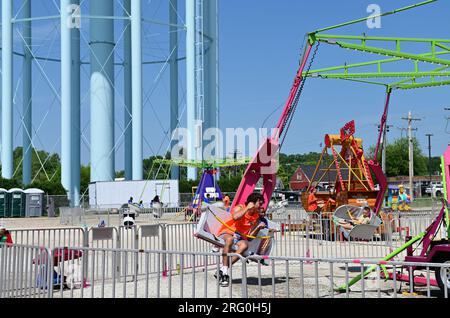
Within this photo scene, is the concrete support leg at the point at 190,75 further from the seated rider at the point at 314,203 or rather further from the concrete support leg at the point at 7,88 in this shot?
the seated rider at the point at 314,203

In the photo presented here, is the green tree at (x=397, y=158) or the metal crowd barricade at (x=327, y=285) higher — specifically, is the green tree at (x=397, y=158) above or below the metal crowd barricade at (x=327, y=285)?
above

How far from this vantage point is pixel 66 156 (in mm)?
42188

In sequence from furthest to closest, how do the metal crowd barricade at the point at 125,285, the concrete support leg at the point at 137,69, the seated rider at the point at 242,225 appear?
the concrete support leg at the point at 137,69, the seated rider at the point at 242,225, the metal crowd barricade at the point at 125,285

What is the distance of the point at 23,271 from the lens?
901cm

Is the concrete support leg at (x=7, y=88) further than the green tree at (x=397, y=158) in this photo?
No

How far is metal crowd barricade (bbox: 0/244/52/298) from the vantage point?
8648 millimetres

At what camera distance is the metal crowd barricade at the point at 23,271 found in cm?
865

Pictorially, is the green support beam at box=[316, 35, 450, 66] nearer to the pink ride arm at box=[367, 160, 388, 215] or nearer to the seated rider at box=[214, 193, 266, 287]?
the pink ride arm at box=[367, 160, 388, 215]

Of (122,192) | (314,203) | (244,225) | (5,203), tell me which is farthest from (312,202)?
(5,203)

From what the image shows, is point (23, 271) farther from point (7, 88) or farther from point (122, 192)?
point (7, 88)

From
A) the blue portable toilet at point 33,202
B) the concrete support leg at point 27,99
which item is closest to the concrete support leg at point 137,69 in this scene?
the blue portable toilet at point 33,202
